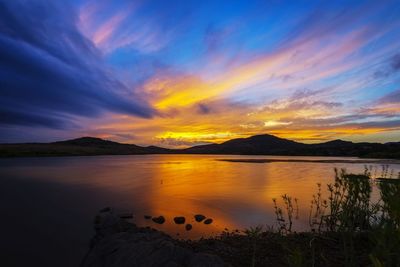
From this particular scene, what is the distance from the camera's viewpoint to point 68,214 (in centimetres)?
1925

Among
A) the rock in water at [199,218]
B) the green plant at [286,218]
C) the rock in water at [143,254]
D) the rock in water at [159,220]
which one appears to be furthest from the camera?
the rock in water at [199,218]

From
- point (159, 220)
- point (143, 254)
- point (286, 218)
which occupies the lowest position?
point (159, 220)

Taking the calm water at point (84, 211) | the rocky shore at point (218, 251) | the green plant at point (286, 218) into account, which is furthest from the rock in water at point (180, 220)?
the rocky shore at point (218, 251)

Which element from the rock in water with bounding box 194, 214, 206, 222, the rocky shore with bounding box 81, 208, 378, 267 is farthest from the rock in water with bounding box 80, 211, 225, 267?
the rock in water with bounding box 194, 214, 206, 222

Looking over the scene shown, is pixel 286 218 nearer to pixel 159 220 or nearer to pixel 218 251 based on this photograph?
pixel 159 220

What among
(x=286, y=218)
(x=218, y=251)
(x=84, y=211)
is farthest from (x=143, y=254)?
(x=84, y=211)

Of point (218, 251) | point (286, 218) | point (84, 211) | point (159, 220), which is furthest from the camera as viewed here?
point (84, 211)

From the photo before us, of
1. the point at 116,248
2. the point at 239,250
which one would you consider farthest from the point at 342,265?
the point at 116,248

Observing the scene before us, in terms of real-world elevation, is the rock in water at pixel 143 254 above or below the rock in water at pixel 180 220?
above

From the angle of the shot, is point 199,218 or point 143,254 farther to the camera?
point 199,218

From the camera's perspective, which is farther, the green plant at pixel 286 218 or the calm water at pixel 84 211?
the calm water at pixel 84 211

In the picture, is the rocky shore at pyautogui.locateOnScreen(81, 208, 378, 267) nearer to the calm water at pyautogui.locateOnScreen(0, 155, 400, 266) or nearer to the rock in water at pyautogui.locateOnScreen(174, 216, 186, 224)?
the calm water at pyautogui.locateOnScreen(0, 155, 400, 266)

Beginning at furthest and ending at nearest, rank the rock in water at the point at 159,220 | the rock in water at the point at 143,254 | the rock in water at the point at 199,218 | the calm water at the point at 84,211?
the rock in water at the point at 199,218 < the rock in water at the point at 159,220 < the calm water at the point at 84,211 < the rock in water at the point at 143,254

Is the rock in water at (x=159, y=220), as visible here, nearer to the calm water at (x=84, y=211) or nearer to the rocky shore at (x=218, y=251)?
the calm water at (x=84, y=211)
